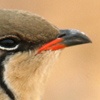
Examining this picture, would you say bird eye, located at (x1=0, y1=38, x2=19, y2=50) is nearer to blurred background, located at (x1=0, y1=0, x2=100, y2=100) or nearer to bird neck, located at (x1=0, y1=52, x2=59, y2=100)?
bird neck, located at (x1=0, y1=52, x2=59, y2=100)

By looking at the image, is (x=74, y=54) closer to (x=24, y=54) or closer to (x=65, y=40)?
(x=65, y=40)

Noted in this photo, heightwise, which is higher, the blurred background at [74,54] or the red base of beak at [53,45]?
the red base of beak at [53,45]

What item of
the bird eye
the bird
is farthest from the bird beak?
the bird eye

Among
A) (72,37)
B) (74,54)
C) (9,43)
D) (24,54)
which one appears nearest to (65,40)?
(72,37)

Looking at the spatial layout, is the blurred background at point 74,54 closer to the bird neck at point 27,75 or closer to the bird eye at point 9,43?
the bird neck at point 27,75

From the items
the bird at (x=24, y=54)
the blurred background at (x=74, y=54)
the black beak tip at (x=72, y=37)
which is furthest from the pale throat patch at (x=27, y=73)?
the blurred background at (x=74, y=54)

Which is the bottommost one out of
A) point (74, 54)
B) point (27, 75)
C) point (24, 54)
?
point (74, 54)
